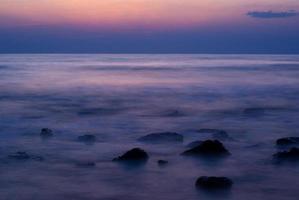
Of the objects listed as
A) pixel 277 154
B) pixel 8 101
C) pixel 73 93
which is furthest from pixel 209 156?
pixel 73 93

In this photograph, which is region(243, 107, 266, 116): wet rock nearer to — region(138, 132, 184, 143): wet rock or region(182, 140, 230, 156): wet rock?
region(138, 132, 184, 143): wet rock

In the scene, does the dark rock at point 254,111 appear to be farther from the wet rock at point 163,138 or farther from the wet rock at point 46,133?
the wet rock at point 46,133

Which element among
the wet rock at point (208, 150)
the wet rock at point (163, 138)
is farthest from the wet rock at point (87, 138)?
the wet rock at point (208, 150)

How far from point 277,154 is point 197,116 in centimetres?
786

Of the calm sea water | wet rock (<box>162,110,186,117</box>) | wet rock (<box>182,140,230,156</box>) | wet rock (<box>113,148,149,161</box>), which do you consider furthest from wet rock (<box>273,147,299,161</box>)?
→ wet rock (<box>162,110,186,117</box>)

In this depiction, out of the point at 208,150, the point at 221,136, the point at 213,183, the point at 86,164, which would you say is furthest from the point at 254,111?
the point at 213,183

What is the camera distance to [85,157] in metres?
11.6

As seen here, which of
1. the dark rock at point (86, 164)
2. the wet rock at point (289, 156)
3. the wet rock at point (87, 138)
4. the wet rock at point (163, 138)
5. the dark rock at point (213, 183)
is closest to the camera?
the dark rock at point (213, 183)

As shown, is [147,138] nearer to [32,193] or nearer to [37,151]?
[37,151]

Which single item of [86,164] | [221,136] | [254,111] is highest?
[86,164]

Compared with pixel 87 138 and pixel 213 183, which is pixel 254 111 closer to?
pixel 87 138

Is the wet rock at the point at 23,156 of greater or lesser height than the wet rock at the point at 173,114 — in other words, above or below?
above

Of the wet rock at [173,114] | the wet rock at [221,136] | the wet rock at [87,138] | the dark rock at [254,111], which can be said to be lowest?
the dark rock at [254,111]

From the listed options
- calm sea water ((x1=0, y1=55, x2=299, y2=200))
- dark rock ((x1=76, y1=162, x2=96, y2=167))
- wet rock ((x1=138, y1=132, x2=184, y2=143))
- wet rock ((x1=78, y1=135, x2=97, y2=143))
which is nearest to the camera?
calm sea water ((x1=0, y1=55, x2=299, y2=200))
